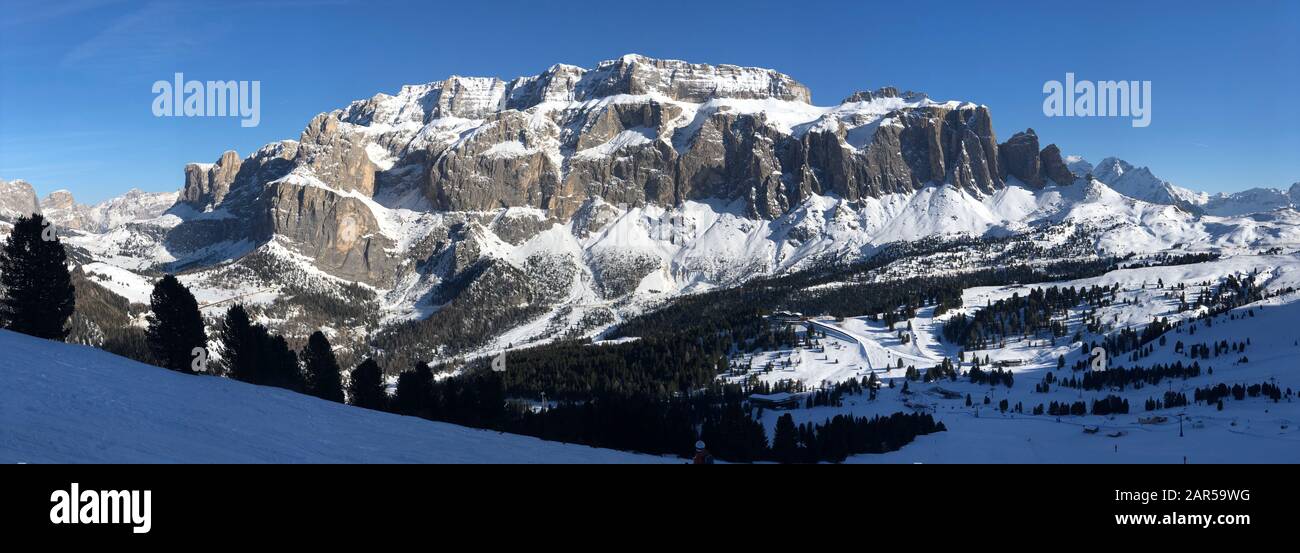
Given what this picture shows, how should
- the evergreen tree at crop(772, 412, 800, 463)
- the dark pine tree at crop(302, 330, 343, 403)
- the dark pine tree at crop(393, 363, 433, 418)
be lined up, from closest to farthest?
the dark pine tree at crop(393, 363, 433, 418) → the dark pine tree at crop(302, 330, 343, 403) → the evergreen tree at crop(772, 412, 800, 463)

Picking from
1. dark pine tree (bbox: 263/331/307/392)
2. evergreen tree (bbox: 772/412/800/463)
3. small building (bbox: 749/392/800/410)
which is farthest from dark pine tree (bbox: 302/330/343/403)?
small building (bbox: 749/392/800/410)

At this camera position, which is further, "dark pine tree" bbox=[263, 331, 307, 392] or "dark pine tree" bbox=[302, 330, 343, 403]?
"dark pine tree" bbox=[302, 330, 343, 403]

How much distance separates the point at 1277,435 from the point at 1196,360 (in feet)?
214

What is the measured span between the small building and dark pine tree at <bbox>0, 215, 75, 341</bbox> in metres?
105

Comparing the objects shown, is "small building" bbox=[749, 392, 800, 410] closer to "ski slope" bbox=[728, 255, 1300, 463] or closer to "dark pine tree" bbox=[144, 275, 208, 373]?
"ski slope" bbox=[728, 255, 1300, 463]

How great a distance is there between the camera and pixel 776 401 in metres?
139

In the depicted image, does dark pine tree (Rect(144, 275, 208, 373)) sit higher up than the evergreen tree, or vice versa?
dark pine tree (Rect(144, 275, 208, 373))

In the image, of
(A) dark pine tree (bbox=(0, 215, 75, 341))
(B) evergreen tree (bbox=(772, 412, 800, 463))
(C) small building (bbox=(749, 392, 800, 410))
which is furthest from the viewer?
(C) small building (bbox=(749, 392, 800, 410))

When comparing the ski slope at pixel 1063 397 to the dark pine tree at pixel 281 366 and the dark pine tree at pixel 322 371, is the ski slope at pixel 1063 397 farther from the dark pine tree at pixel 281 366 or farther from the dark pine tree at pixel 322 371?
the dark pine tree at pixel 281 366

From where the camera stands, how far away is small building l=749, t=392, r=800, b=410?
137875 millimetres

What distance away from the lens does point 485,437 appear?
38.4 m

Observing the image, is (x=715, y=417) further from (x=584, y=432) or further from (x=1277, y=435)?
(x=1277, y=435)

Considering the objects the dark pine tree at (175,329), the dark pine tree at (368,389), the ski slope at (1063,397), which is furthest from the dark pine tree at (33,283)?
the ski slope at (1063,397)
